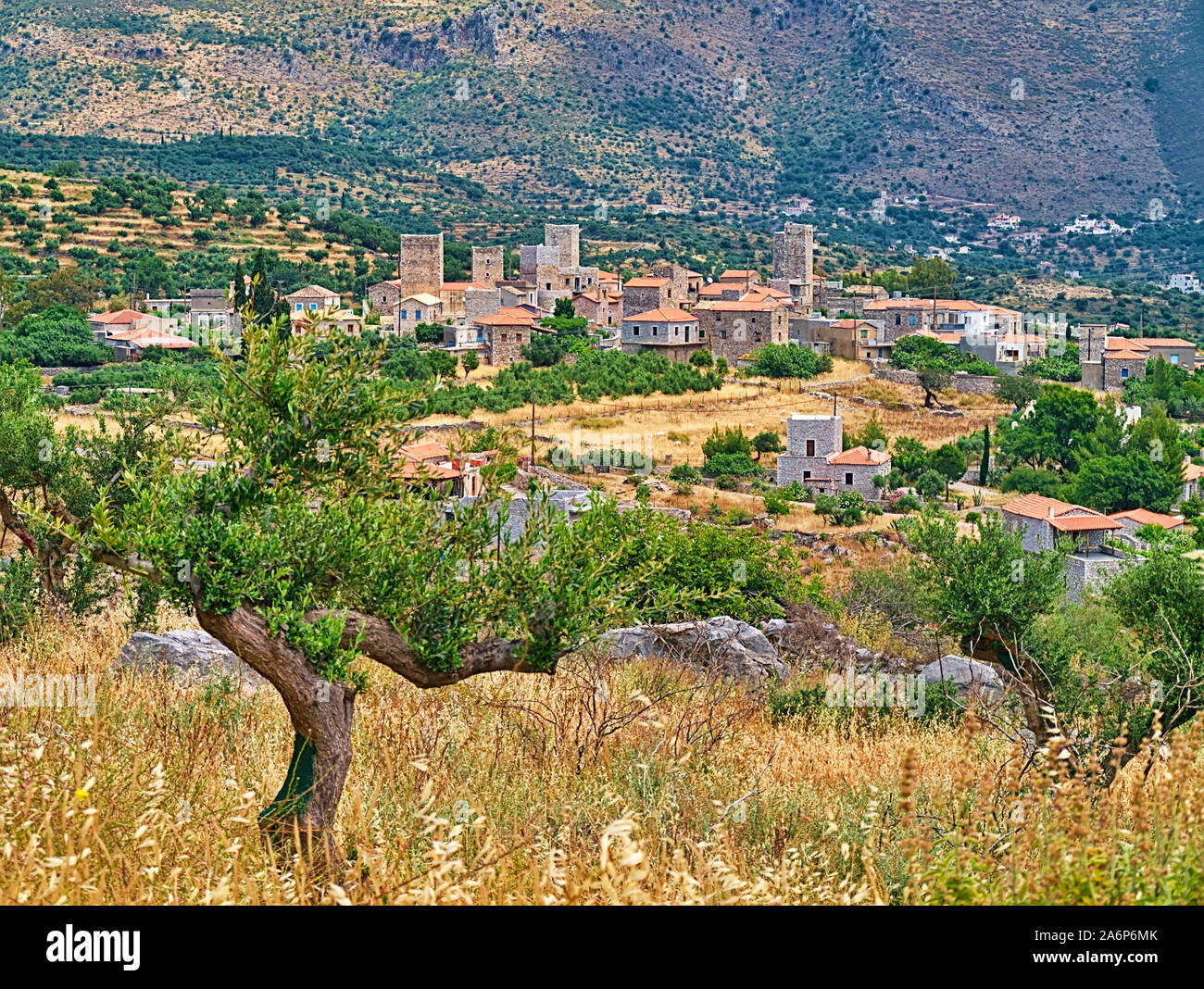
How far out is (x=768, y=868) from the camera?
10.2ft

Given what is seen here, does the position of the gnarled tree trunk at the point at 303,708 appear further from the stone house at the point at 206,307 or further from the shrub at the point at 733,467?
the stone house at the point at 206,307

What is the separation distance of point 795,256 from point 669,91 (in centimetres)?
5901

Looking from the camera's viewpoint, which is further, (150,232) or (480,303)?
(150,232)

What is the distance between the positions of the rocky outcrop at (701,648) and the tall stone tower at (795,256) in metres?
50.8

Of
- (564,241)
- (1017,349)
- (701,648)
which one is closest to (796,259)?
(564,241)

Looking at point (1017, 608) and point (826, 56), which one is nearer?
point (1017, 608)

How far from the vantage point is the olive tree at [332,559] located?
371cm

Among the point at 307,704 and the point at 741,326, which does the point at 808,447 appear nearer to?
the point at 741,326

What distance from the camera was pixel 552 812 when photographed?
12.1 feet

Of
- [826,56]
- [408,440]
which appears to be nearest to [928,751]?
[408,440]

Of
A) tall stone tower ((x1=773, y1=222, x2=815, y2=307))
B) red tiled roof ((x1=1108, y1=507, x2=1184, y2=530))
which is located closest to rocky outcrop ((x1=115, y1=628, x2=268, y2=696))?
red tiled roof ((x1=1108, y1=507, x2=1184, y2=530))

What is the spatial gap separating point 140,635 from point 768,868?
4581 mm

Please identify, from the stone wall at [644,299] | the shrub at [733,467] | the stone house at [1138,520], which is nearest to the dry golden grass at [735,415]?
the shrub at [733,467]
